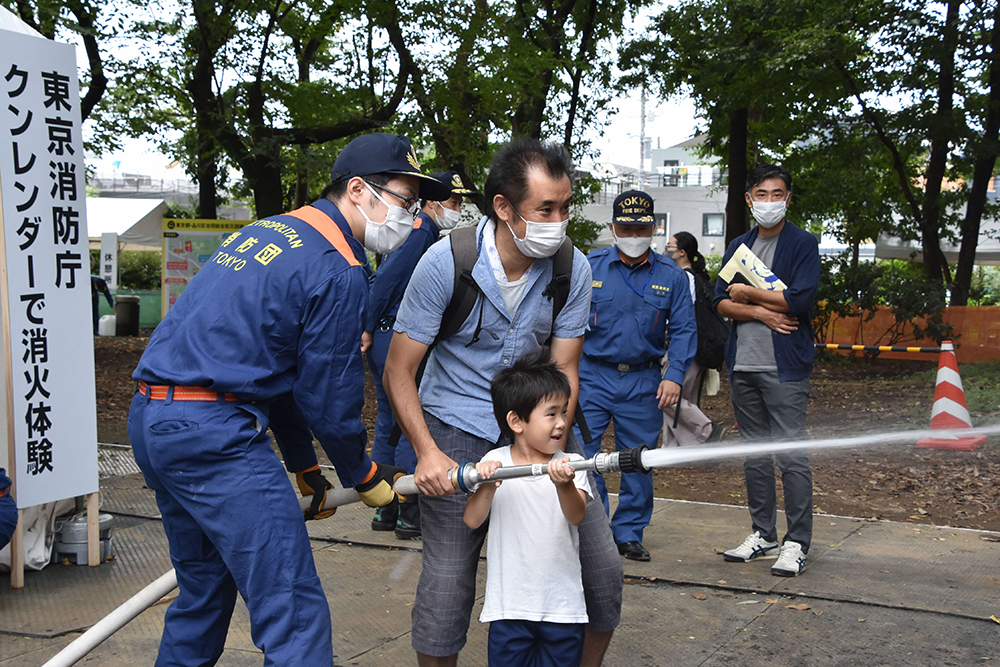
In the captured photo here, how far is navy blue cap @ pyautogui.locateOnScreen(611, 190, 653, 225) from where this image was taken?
5.24 meters

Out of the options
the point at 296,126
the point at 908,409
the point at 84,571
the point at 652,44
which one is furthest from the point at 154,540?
the point at 652,44

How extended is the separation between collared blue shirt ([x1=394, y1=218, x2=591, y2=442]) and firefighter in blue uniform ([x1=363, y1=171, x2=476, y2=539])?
2043 mm

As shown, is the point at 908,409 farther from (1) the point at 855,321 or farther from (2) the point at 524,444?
(2) the point at 524,444

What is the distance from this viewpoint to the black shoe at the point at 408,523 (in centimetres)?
561

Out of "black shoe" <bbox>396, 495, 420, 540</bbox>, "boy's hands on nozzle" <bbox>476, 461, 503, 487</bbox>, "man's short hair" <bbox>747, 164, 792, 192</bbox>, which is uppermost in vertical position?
"man's short hair" <bbox>747, 164, 792, 192</bbox>

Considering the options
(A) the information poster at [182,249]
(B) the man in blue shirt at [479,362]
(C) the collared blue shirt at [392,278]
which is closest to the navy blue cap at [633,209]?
(C) the collared blue shirt at [392,278]

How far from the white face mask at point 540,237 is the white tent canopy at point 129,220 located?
901 inches

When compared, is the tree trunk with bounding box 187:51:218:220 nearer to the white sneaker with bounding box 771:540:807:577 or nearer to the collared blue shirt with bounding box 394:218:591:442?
the white sneaker with bounding box 771:540:807:577

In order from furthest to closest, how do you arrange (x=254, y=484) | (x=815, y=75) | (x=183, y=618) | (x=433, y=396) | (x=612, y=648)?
(x=815, y=75) → (x=612, y=648) → (x=433, y=396) → (x=183, y=618) → (x=254, y=484)

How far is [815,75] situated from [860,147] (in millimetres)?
3120

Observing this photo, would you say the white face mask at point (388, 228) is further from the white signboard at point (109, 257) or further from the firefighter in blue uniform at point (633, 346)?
the white signboard at point (109, 257)

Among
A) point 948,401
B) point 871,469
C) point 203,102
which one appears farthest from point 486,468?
point 203,102

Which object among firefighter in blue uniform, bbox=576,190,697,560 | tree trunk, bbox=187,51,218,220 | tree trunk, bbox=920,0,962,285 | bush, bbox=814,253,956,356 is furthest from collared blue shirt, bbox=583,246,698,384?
tree trunk, bbox=920,0,962,285

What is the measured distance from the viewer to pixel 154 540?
550 centimetres
